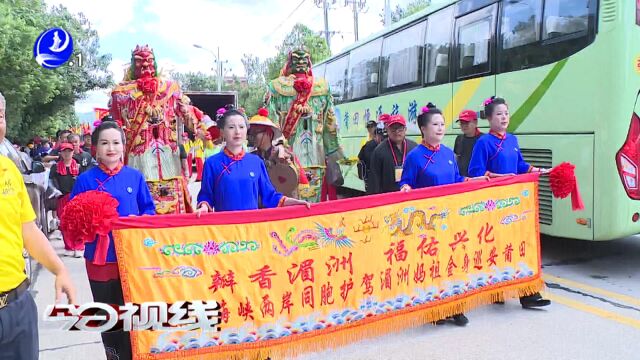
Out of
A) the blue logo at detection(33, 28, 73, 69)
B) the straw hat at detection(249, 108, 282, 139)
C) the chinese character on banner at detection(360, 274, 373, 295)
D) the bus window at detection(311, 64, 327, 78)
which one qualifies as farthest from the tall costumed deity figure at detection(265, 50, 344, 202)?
the blue logo at detection(33, 28, 73, 69)

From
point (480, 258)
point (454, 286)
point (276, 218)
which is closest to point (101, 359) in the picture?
point (276, 218)

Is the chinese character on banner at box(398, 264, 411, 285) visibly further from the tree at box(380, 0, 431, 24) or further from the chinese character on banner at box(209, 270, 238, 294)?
the tree at box(380, 0, 431, 24)

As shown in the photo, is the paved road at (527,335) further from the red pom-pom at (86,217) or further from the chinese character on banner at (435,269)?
the red pom-pom at (86,217)

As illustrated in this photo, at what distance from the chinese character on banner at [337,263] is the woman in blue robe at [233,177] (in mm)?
440

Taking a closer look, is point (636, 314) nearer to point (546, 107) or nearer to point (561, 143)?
point (561, 143)

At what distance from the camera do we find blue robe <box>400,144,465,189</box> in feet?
13.6

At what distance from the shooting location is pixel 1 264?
189cm

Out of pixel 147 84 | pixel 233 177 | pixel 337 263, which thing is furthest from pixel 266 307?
pixel 147 84

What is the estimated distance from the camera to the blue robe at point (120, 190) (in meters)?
2.91

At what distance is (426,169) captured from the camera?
13.6 ft

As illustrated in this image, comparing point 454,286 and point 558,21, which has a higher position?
point 558,21

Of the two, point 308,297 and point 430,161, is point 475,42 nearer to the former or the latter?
point 430,161

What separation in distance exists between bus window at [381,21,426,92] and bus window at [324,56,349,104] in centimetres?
210

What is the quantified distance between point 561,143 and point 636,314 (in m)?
1.96
